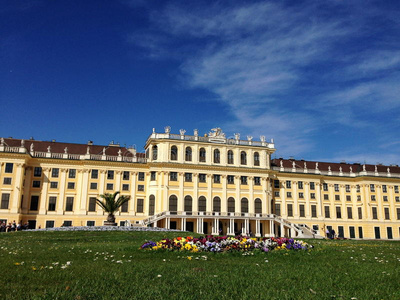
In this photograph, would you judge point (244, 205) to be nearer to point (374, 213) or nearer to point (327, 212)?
point (327, 212)

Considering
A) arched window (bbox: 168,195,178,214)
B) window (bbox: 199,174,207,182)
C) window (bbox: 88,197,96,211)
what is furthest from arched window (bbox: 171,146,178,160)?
window (bbox: 88,197,96,211)

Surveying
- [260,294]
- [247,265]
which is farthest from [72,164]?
[260,294]

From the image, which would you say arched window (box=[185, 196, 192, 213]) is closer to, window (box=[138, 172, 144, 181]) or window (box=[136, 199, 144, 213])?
window (box=[136, 199, 144, 213])

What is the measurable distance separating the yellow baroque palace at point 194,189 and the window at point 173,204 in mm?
242

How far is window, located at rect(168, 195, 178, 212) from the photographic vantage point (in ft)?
203

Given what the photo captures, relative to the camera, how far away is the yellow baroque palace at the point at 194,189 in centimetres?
5916

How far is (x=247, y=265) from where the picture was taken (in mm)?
12617

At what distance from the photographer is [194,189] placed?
2496 inches

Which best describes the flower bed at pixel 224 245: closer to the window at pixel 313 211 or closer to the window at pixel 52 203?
the window at pixel 52 203

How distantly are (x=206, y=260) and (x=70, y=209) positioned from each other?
5133cm

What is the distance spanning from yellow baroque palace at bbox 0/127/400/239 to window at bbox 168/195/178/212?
24cm

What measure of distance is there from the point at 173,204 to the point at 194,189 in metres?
4.45

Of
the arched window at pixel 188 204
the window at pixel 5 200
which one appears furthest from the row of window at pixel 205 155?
the window at pixel 5 200

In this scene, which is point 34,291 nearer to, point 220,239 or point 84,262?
point 84,262
